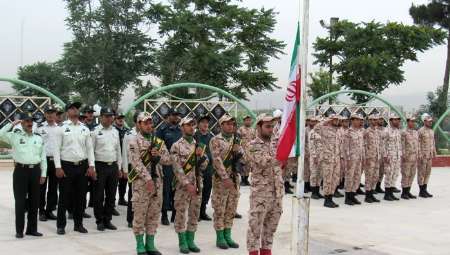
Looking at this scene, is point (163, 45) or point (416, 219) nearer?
point (416, 219)

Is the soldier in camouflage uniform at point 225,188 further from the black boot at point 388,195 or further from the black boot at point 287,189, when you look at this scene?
the black boot at point 388,195

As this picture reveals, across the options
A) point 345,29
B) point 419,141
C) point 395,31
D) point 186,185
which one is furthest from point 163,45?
point 186,185

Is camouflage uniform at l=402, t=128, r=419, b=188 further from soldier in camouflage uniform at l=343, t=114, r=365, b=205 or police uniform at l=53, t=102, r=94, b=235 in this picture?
police uniform at l=53, t=102, r=94, b=235

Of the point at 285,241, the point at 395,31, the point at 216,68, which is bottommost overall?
the point at 285,241

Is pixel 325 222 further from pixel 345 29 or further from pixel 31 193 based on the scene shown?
pixel 345 29

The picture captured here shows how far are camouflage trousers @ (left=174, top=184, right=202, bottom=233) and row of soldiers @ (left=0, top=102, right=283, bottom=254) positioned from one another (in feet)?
0.04

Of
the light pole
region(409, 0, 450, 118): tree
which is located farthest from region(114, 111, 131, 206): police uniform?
region(409, 0, 450, 118): tree

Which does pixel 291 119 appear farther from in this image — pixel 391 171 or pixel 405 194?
pixel 405 194

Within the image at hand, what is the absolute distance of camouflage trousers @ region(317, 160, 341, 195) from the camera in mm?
9414

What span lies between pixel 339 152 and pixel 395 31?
53.8 ft

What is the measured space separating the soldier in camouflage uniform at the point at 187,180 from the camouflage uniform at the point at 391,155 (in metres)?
5.62

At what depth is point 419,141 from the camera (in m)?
11.0

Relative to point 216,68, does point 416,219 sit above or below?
below

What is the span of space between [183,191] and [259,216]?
3.62 ft
